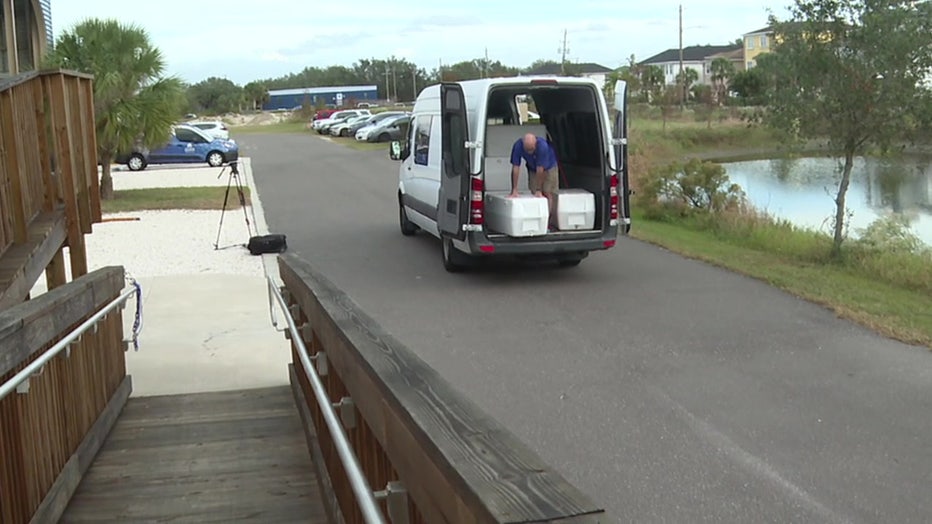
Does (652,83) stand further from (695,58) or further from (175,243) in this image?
(175,243)

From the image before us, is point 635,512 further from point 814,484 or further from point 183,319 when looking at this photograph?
point 183,319

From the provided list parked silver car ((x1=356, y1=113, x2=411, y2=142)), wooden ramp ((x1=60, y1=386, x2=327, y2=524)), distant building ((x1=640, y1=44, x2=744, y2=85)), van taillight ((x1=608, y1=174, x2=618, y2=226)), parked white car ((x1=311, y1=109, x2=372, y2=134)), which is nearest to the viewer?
wooden ramp ((x1=60, y1=386, x2=327, y2=524))

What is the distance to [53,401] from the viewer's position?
15.9ft

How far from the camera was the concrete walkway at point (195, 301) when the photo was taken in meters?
8.52

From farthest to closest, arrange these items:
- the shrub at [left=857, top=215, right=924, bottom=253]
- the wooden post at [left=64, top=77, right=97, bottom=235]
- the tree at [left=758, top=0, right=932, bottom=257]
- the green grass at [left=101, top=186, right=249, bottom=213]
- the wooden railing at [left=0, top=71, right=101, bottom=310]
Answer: the green grass at [left=101, top=186, right=249, bottom=213] → the shrub at [left=857, top=215, right=924, bottom=253] → the tree at [left=758, top=0, right=932, bottom=257] → the wooden post at [left=64, top=77, right=97, bottom=235] → the wooden railing at [left=0, top=71, right=101, bottom=310]

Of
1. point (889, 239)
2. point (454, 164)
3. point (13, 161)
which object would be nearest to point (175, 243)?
point (454, 164)

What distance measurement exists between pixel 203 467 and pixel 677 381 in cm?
391

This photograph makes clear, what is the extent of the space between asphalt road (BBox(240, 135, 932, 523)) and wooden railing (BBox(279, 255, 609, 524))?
6.69 feet

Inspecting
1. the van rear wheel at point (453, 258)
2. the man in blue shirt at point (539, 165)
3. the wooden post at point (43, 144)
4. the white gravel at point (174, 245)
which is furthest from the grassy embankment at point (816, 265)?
the wooden post at point (43, 144)

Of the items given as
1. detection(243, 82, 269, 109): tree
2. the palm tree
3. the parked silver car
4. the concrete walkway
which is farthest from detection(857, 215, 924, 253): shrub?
detection(243, 82, 269, 109): tree

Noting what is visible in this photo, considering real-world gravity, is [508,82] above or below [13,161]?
above

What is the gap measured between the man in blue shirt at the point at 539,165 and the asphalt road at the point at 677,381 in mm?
1139

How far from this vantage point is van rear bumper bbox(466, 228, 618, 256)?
38.8 feet

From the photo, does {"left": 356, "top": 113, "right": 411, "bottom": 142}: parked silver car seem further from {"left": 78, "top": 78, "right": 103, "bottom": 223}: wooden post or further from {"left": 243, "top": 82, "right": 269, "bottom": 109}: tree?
{"left": 243, "top": 82, "right": 269, "bottom": 109}: tree
